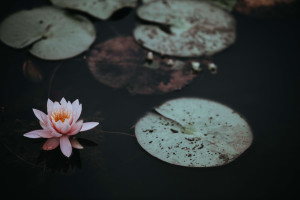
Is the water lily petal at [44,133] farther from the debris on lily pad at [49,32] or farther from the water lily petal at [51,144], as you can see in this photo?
the debris on lily pad at [49,32]

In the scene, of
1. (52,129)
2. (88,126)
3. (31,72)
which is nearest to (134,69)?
(88,126)

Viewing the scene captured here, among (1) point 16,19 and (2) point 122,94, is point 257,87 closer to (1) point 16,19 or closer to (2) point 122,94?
(2) point 122,94

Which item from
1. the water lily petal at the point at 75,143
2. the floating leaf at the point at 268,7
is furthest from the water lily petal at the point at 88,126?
the floating leaf at the point at 268,7

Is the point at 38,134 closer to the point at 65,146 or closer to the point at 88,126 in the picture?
the point at 65,146

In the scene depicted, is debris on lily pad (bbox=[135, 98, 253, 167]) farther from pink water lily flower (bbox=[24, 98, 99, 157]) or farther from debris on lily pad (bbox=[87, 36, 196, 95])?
pink water lily flower (bbox=[24, 98, 99, 157])

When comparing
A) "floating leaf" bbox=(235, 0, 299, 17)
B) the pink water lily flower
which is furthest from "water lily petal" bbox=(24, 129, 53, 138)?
"floating leaf" bbox=(235, 0, 299, 17)
